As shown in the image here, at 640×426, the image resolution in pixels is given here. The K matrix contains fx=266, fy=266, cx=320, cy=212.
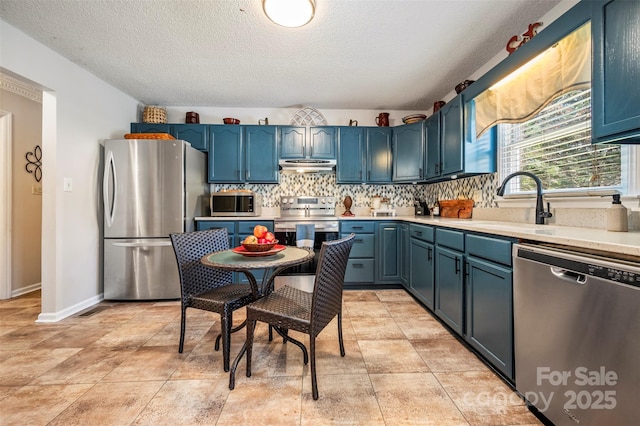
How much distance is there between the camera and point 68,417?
1354 millimetres

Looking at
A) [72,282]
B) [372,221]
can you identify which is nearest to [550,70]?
[372,221]

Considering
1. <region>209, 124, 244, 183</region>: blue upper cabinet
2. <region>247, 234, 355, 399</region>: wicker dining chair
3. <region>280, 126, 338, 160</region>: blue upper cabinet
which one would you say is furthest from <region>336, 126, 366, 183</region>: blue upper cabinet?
<region>247, 234, 355, 399</region>: wicker dining chair

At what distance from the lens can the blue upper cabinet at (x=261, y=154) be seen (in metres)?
3.67

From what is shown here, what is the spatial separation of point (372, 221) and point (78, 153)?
330cm

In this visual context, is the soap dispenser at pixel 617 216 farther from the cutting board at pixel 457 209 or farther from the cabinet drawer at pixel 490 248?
the cutting board at pixel 457 209

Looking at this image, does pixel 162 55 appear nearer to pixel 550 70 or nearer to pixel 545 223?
pixel 550 70

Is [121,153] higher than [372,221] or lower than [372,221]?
higher

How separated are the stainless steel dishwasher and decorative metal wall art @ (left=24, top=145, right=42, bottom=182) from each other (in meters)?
5.11

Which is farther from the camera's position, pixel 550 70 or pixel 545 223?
pixel 545 223

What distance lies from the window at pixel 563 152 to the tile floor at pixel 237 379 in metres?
1.43

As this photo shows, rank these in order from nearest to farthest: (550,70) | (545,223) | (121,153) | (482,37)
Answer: (550,70) < (545,223) < (482,37) < (121,153)

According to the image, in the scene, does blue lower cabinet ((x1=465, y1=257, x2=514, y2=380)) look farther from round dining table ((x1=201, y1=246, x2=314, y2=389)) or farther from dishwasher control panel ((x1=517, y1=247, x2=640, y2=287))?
round dining table ((x1=201, y1=246, x2=314, y2=389))

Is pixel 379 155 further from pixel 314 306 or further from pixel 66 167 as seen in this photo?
pixel 66 167

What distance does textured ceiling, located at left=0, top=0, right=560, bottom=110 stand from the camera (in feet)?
6.30
